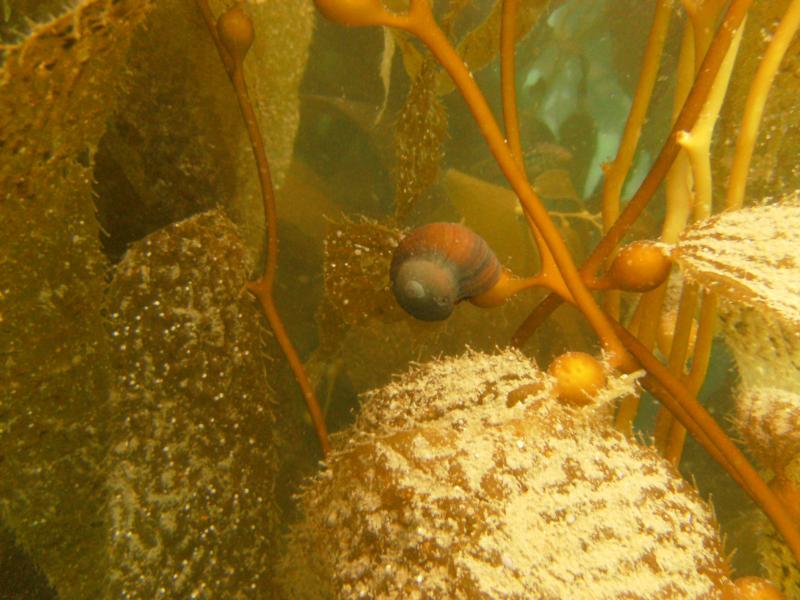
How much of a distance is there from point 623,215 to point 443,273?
272 millimetres

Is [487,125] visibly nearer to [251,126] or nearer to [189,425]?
[251,126]

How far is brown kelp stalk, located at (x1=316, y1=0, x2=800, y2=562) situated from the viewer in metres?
0.61

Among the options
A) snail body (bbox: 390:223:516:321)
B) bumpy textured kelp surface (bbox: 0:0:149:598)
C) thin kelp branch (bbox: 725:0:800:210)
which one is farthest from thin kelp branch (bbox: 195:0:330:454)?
thin kelp branch (bbox: 725:0:800:210)

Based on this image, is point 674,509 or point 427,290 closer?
point 674,509

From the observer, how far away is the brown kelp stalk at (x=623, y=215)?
612mm

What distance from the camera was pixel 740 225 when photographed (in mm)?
602

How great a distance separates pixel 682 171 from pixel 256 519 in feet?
2.96

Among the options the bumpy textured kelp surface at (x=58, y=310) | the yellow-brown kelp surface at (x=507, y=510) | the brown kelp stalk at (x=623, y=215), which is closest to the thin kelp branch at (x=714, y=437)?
the brown kelp stalk at (x=623, y=215)

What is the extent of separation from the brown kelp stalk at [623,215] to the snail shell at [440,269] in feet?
0.27

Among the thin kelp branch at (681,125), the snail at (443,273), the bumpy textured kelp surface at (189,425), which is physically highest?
the thin kelp branch at (681,125)

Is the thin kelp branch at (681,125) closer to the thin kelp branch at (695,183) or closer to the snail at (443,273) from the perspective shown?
the thin kelp branch at (695,183)

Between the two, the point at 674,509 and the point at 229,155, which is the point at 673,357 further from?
the point at 229,155

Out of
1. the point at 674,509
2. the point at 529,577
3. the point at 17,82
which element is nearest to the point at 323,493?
the point at 529,577

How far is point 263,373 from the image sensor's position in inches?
33.9
